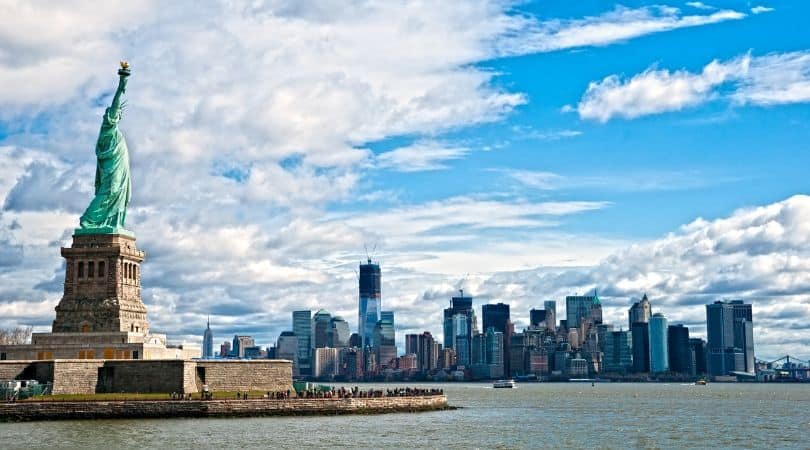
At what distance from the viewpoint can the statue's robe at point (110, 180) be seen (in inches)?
4065

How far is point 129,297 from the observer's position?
10200cm

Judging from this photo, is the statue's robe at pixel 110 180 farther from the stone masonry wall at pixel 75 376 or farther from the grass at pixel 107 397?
the grass at pixel 107 397

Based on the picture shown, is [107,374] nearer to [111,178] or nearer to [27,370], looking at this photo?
[27,370]

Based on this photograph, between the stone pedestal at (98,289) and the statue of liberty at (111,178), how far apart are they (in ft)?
5.12

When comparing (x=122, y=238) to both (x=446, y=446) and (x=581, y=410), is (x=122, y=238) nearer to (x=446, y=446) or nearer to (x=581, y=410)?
(x=446, y=446)

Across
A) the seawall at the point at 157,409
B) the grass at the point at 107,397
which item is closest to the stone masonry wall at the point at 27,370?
the grass at the point at 107,397

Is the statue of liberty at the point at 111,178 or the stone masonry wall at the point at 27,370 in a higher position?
the statue of liberty at the point at 111,178

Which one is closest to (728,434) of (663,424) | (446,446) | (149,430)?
(663,424)

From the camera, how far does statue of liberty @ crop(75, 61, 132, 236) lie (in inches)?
4063

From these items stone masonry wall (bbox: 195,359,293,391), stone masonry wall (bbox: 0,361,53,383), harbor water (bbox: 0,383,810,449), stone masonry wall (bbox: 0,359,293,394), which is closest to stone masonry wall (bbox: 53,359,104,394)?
stone masonry wall (bbox: 0,359,293,394)

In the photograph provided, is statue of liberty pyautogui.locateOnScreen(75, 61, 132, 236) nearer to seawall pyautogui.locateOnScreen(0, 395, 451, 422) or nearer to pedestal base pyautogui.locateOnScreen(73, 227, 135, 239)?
pedestal base pyautogui.locateOnScreen(73, 227, 135, 239)

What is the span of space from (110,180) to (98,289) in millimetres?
10145

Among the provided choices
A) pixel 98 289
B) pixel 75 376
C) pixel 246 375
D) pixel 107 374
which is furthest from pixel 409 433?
pixel 98 289

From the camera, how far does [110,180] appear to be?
104m
